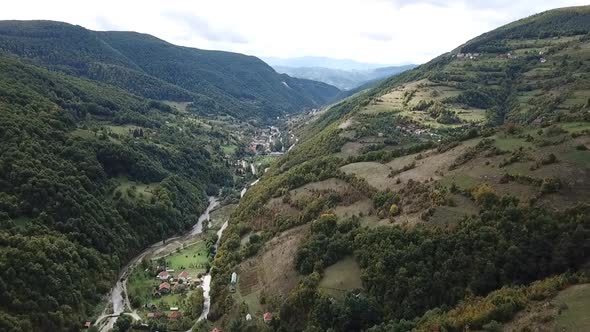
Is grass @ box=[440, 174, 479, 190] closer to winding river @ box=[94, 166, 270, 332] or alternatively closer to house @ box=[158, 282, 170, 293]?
winding river @ box=[94, 166, 270, 332]

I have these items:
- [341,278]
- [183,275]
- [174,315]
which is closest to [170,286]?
[183,275]

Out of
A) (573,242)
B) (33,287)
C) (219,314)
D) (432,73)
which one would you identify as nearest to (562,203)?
(573,242)

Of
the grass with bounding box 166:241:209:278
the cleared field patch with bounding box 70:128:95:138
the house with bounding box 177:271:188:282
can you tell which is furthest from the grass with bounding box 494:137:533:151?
the cleared field patch with bounding box 70:128:95:138

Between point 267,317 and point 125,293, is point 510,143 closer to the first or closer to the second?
point 267,317

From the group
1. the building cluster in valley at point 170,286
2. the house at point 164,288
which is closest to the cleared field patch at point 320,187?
the building cluster in valley at point 170,286

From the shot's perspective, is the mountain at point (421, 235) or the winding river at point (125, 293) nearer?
the mountain at point (421, 235)

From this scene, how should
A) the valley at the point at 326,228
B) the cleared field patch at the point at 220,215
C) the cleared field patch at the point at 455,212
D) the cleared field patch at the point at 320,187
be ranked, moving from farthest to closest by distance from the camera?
the cleared field patch at the point at 220,215, the cleared field patch at the point at 320,187, the cleared field patch at the point at 455,212, the valley at the point at 326,228

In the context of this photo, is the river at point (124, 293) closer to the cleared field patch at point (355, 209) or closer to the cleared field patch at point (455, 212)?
the cleared field patch at point (355, 209)

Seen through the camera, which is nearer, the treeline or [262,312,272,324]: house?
the treeline

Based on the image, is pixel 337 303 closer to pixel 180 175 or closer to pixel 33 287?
pixel 33 287
